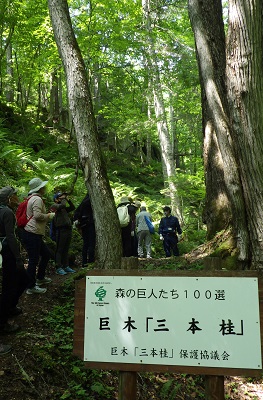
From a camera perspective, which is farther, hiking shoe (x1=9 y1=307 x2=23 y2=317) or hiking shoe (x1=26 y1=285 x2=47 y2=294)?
hiking shoe (x1=26 y1=285 x2=47 y2=294)

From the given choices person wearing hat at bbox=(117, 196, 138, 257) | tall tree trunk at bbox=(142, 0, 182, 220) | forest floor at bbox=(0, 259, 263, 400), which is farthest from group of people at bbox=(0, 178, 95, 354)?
tall tree trunk at bbox=(142, 0, 182, 220)

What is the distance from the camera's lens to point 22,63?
52.8 ft

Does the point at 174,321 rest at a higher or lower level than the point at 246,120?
lower

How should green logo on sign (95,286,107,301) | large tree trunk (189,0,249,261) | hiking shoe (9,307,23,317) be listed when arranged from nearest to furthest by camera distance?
green logo on sign (95,286,107,301), hiking shoe (9,307,23,317), large tree trunk (189,0,249,261)

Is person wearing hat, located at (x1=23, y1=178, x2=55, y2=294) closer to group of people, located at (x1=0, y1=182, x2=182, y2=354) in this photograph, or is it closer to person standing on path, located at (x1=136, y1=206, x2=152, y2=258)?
group of people, located at (x1=0, y1=182, x2=182, y2=354)

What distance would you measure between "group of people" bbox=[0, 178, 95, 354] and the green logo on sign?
172 cm

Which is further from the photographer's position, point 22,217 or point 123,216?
point 123,216

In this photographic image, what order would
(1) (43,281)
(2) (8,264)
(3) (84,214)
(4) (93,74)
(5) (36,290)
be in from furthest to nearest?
(4) (93,74)
(3) (84,214)
(1) (43,281)
(5) (36,290)
(2) (8,264)

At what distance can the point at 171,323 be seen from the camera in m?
2.78

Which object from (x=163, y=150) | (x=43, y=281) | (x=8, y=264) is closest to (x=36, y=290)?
(x=43, y=281)

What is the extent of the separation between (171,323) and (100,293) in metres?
0.61

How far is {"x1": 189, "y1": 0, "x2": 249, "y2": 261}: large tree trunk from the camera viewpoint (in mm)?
6387

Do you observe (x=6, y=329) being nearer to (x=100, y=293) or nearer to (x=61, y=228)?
(x=100, y=293)

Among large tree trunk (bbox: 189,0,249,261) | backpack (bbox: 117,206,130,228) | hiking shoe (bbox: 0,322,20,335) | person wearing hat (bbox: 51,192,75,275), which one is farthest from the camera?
backpack (bbox: 117,206,130,228)
